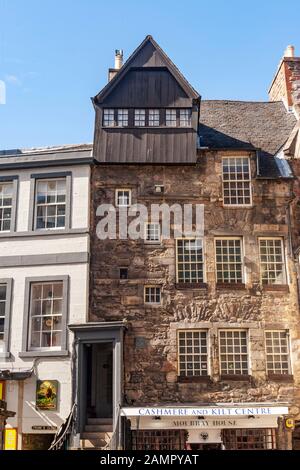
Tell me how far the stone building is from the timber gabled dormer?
0.04m

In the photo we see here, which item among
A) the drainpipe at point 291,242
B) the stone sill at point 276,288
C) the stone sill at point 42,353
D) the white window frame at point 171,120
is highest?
the white window frame at point 171,120

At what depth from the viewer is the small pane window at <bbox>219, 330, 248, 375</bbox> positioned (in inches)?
695

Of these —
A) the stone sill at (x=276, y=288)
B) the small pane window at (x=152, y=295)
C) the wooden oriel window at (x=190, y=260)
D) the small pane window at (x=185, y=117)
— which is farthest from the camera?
the small pane window at (x=185, y=117)

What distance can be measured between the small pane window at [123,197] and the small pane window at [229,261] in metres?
3.29

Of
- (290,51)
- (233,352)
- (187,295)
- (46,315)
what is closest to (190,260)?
(187,295)

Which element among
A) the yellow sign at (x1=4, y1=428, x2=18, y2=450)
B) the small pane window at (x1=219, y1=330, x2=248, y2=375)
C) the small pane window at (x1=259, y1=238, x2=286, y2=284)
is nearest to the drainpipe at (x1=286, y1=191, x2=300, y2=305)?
the small pane window at (x1=259, y1=238, x2=286, y2=284)

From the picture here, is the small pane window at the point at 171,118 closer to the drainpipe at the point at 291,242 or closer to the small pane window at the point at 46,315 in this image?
the drainpipe at the point at 291,242

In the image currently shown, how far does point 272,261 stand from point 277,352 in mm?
2944

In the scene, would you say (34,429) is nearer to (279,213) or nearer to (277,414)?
(277,414)

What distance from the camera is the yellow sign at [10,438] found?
1672 centimetres

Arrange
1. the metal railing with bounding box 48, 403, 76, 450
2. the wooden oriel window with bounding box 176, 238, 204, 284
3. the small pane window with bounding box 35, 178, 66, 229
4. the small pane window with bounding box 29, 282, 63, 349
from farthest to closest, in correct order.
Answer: the small pane window with bounding box 35, 178, 66, 229 → the wooden oriel window with bounding box 176, 238, 204, 284 → the small pane window with bounding box 29, 282, 63, 349 → the metal railing with bounding box 48, 403, 76, 450

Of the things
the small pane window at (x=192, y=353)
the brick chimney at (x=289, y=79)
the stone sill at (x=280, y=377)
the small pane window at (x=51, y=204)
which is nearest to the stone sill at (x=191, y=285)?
the small pane window at (x=192, y=353)

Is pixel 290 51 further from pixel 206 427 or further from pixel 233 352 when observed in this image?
pixel 206 427

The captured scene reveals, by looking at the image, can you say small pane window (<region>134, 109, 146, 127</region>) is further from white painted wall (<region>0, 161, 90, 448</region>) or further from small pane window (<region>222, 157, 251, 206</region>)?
small pane window (<region>222, 157, 251, 206</region>)
